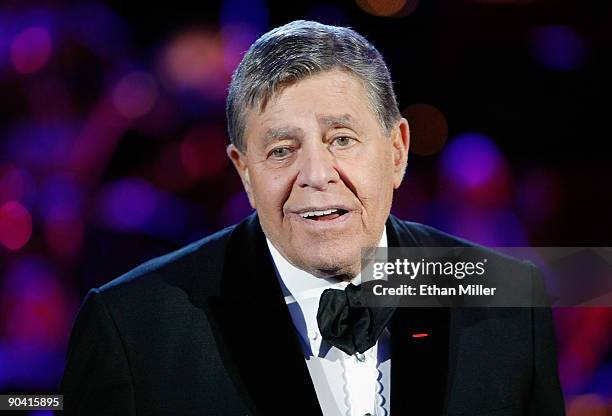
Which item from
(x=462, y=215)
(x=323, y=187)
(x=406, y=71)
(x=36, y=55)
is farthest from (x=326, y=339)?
(x=36, y=55)

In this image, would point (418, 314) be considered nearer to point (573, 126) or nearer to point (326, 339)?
point (326, 339)

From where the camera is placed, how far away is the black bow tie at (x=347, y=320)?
1.73 m

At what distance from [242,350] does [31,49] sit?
3.16 feet

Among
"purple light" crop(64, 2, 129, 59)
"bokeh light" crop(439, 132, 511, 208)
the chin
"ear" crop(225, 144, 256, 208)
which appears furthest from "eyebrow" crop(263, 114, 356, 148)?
"purple light" crop(64, 2, 129, 59)

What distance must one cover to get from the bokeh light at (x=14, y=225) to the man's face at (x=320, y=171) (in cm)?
64

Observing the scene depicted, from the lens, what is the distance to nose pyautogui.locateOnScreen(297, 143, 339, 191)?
163 centimetres

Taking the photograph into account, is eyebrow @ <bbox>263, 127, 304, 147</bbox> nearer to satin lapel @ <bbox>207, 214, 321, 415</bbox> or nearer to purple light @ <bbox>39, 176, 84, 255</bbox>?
satin lapel @ <bbox>207, 214, 321, 415</bbox>

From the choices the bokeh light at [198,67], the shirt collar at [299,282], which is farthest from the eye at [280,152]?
the bokeh light at [198,67]

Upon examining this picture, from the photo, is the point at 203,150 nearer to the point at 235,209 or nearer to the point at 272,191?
the point at 235,209

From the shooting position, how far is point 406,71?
1938 millimetres

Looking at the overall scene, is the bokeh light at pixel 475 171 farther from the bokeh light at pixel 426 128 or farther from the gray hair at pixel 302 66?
the gray hair at pixel 302 66

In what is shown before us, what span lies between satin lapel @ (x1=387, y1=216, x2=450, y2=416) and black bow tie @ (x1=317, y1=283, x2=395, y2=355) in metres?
0.07

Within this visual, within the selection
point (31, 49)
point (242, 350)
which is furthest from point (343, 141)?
point (31, 49)

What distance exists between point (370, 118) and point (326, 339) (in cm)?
51
